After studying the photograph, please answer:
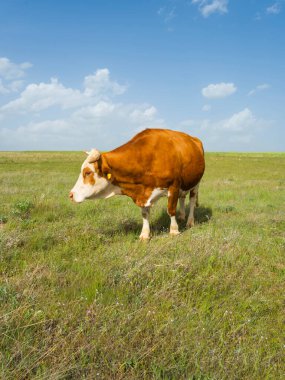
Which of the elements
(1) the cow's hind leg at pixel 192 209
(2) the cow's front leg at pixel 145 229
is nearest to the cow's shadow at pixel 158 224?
(1) the cow's hind leg at pixel 192 209

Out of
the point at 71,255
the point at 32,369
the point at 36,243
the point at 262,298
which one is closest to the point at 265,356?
the point at 262,298

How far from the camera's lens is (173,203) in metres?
6.93

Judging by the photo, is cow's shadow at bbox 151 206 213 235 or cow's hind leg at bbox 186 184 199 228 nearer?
cow's shadow at bbox 151 206 213 235

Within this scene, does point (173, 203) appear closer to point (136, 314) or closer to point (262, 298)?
point (262, 298)

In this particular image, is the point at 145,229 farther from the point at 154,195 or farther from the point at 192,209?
the point at 192,209

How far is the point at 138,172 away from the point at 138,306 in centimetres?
342

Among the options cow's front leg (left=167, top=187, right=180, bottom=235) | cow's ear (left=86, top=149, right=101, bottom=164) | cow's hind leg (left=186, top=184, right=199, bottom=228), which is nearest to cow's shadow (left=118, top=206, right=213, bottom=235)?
cow's hind leg (left=186, top=184, right=199, bottom=228)

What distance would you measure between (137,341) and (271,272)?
119 inches

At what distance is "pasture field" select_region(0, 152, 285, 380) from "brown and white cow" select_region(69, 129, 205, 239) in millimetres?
835

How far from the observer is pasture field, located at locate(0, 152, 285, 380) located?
2578mm

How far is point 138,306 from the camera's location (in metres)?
3.51

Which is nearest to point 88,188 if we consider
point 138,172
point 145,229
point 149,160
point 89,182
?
point 89,182

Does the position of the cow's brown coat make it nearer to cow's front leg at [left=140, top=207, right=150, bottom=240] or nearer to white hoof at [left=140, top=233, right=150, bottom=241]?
cow's front leg at [left=140, top=207, right=150, bottom=240]

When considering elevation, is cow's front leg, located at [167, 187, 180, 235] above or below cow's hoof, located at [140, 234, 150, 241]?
above
